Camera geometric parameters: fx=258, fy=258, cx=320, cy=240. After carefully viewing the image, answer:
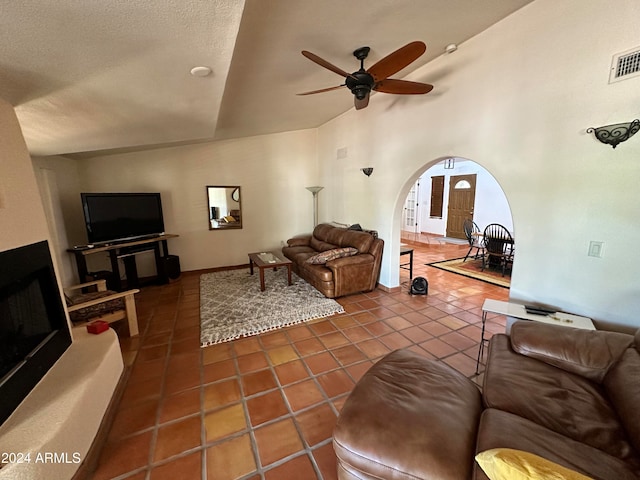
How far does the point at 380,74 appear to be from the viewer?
2.25m

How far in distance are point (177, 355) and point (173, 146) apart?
3848mm

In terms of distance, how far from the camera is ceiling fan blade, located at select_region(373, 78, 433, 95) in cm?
244

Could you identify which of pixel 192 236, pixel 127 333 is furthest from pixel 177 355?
pixel 192 236

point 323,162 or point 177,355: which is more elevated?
point 323,162

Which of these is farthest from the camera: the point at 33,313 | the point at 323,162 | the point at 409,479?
the point at 323,162

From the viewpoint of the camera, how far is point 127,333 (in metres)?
2.88

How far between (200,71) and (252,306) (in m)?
2.72

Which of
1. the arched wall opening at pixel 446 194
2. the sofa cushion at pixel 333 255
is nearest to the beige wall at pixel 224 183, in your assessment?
the sofa cushion at pixel 333 255

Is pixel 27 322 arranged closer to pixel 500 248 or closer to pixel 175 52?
pixel 175 52

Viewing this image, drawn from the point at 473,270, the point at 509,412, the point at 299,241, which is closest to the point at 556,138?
the point at 509,412

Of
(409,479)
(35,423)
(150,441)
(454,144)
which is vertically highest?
(454,144)

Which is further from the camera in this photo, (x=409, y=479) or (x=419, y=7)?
(x=419, y=7)

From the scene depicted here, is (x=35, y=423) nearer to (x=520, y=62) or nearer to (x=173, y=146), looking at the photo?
(x=520, y=62)

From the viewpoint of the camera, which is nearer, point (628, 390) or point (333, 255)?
point (628, 390)
